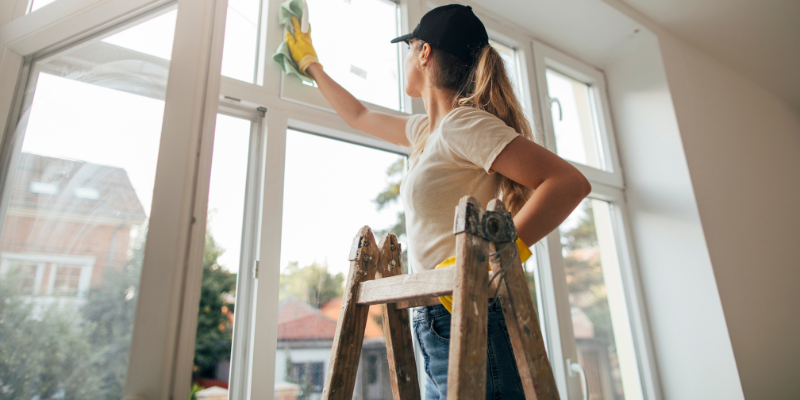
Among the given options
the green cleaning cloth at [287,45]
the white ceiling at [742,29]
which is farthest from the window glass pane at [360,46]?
the white ceiling at [742,29]

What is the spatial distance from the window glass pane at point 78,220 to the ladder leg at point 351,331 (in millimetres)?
300

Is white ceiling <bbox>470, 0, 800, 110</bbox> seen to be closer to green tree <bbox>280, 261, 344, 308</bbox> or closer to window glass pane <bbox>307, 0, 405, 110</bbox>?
window glass pane <bbox>307, 0, 405, 110</bbox>

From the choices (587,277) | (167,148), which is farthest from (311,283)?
(587,277)

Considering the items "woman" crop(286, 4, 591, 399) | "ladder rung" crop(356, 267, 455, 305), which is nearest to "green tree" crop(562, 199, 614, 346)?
"woman" crop(286, 4, 591, 399)

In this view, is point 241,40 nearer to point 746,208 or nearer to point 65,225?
point 65,225

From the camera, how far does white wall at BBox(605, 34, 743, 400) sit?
1.82 m

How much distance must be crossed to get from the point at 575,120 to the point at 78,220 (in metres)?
2.12

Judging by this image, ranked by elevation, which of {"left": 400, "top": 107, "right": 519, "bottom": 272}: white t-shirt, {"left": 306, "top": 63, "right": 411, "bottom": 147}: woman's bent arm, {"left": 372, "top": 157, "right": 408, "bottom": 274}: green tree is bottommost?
{"left": 400, "top": 107, "right": 519, "bottom": 272}: white t-shirt

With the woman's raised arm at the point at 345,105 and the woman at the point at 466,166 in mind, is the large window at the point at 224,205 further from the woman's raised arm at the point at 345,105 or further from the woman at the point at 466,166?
the woman at the point at 466,166

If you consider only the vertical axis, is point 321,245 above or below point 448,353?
above

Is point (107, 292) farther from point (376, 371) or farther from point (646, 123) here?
point (646, 123)

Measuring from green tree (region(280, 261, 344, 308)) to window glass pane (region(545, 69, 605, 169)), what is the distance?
128 cm

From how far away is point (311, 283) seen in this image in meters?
1.20

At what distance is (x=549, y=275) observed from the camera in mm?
1744
